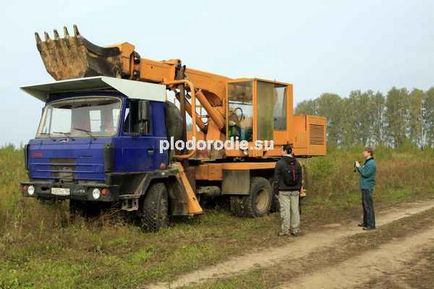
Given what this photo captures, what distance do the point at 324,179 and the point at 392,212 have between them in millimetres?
4749

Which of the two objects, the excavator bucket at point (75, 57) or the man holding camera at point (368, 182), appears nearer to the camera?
the excavator bucket at point (75, 57)

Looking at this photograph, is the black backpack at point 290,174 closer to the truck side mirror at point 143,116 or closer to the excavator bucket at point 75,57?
the truck side mirror at point 143,116

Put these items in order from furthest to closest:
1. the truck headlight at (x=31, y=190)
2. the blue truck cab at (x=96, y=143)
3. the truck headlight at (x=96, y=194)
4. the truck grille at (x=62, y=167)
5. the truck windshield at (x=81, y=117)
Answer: the truck headlight at (x=31, y=190) → the truck windshield at (x=81, y=117) → the truck grille at (x=62, y=167) → the blue truck cab at (x=96, y=143) → the truck headlight at (x=96, y=194)

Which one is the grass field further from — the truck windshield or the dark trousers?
the truck windshield

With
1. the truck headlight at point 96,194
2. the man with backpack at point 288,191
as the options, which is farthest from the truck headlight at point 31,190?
the man with backpack at point 288,191

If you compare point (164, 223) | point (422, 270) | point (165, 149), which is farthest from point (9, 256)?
point (422, 270)

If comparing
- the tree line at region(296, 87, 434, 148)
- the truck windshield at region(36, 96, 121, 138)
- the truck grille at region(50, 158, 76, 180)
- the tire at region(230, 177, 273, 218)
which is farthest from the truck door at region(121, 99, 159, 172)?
the tree line at region(296, 87, 434, 148)

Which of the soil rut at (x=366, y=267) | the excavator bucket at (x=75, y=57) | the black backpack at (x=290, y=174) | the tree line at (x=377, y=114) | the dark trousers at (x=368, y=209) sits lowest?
the soil rut at (x=366, y=267)

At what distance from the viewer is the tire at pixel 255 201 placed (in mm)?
12141

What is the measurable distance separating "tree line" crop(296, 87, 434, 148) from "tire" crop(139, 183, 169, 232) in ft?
152

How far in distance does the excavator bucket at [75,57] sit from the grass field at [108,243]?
2707 mm

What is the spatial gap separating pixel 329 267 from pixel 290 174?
2.77m

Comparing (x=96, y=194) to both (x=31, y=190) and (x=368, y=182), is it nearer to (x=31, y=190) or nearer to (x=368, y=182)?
(x=31, y=190)

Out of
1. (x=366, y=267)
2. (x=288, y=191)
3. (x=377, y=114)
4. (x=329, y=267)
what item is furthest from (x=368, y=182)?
(x=377, y=114)
